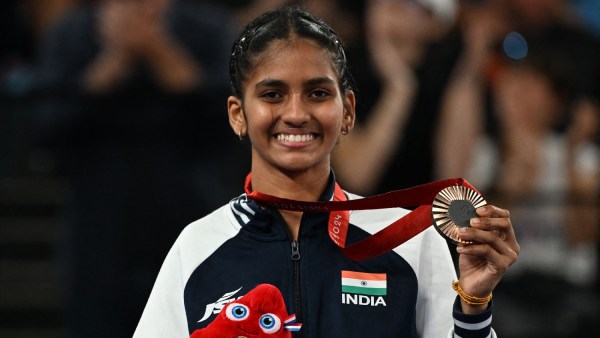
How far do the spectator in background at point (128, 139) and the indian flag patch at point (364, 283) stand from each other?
84.0 inches

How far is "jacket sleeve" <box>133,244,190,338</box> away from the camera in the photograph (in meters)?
1.96

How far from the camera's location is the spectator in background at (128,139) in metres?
4.01

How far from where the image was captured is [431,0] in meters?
4.29

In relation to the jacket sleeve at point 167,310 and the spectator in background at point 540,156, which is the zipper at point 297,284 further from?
the spectator in background at point 540,156

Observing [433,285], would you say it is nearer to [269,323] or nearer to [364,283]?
[364,283]

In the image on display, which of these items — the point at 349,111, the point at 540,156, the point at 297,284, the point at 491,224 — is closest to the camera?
the point at 491,224

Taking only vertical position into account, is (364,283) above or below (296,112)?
below

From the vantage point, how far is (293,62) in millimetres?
1908

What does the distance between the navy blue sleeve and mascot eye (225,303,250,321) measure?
1.14 feet

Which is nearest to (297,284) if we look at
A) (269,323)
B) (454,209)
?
(269,323)

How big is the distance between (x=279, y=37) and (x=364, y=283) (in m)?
0.46

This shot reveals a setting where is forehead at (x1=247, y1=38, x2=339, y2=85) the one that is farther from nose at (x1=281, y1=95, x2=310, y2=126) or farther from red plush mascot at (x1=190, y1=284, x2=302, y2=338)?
red plush mascot at (x1=190, y1=284, x2=302, y2=338)

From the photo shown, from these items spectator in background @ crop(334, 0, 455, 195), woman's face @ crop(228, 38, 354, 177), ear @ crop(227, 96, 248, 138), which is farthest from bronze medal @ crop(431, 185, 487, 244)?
spectator in background @ crop(334, 0, 455, 195)

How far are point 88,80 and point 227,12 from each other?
2.47 feet
